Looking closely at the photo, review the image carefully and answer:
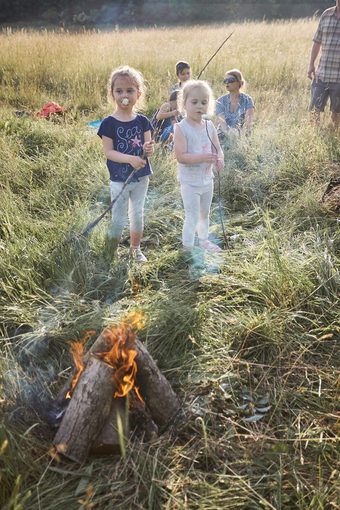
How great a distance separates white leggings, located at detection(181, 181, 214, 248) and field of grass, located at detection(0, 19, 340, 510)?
0.23m

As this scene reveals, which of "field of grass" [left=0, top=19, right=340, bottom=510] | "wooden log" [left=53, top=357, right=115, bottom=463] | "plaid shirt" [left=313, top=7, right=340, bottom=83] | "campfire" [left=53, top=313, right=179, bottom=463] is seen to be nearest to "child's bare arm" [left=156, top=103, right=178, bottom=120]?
"field of grass" [left=0, top=19, right=340, bottom=510]

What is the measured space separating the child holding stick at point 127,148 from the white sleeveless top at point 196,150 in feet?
0.88

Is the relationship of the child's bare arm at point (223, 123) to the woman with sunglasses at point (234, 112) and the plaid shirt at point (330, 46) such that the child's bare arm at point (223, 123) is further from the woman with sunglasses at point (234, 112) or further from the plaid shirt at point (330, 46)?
the plaid shirt at point (330, 46)

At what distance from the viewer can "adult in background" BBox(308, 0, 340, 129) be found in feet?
17.3

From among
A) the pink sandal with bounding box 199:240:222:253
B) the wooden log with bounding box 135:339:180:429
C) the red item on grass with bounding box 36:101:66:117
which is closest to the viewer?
the wooden log with bounding box 135:339:180:429

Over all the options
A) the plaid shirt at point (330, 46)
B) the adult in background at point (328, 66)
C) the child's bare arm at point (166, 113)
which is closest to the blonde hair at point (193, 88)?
the child's bare arm at point (166, 113)

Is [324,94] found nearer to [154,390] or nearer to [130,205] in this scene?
[130,205]

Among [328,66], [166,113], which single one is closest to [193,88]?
[166,113]

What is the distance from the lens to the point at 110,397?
69.9 inches

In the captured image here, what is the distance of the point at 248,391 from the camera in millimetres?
2104

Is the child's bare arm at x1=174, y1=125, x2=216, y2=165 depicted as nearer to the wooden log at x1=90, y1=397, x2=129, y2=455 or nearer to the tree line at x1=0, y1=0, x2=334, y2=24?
the wooden log at x1=90, y1=397, x2=129, y2=455

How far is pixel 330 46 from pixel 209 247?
3.83 metres

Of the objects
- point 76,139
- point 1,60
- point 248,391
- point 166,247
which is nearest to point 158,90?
point 76,139

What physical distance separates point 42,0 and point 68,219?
1081 inches
